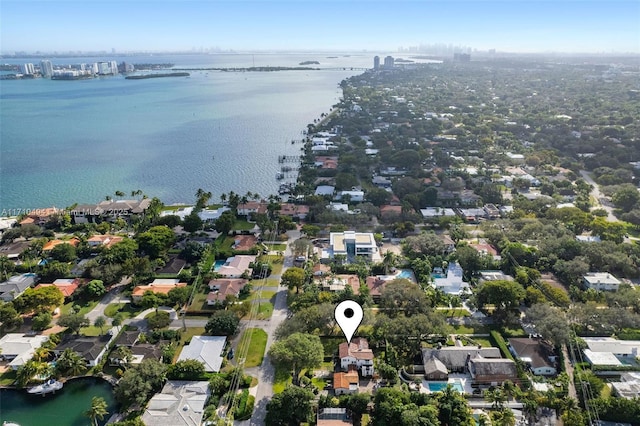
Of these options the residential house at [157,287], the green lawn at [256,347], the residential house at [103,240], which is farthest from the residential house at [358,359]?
the residential house at [103,240]

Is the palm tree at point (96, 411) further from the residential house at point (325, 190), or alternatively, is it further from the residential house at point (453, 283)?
the residential house at point (325, 190)

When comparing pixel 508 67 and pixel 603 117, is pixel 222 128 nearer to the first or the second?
pixel 603 117

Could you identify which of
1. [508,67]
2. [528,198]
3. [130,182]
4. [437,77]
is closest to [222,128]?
[130,182]

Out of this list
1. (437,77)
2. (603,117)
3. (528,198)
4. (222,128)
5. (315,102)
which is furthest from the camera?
(437,77)

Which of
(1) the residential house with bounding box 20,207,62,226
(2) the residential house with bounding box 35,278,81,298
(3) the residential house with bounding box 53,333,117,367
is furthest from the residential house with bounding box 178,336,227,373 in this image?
(1) the residential house with bounding box 20,207,62,226

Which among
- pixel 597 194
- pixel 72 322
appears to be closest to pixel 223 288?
pixel 72 322

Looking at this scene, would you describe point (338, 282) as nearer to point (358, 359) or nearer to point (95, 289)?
point (358, 359)
